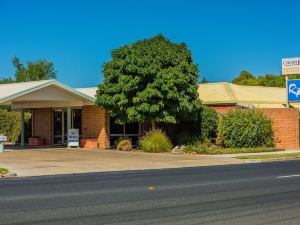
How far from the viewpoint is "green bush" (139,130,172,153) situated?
3016 centimetres

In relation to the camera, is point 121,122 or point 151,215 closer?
point 151,215

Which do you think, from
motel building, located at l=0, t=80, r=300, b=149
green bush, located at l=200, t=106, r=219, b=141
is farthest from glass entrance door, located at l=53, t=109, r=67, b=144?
green bush, located at l=200, t=106, r=219, b=141

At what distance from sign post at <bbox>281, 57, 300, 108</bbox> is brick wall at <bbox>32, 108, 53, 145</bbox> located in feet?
51.2

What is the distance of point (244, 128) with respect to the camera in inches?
1249

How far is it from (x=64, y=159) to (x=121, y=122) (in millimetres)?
6916

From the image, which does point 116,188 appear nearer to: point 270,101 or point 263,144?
point 263,144

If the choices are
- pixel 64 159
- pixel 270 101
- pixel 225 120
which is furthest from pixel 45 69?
pixel 64 159

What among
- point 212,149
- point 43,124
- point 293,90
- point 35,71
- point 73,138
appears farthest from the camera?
point 35,71

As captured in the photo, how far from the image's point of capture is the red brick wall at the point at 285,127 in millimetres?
33031

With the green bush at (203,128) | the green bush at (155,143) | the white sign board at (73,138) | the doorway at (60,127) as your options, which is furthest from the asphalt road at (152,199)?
the doorway at (60,127)

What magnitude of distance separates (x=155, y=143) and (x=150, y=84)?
10.4 feet

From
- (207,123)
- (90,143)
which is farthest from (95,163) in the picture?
(90,143)

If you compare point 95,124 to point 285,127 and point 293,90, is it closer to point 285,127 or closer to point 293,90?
point 285,127

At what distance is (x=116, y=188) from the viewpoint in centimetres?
1443
